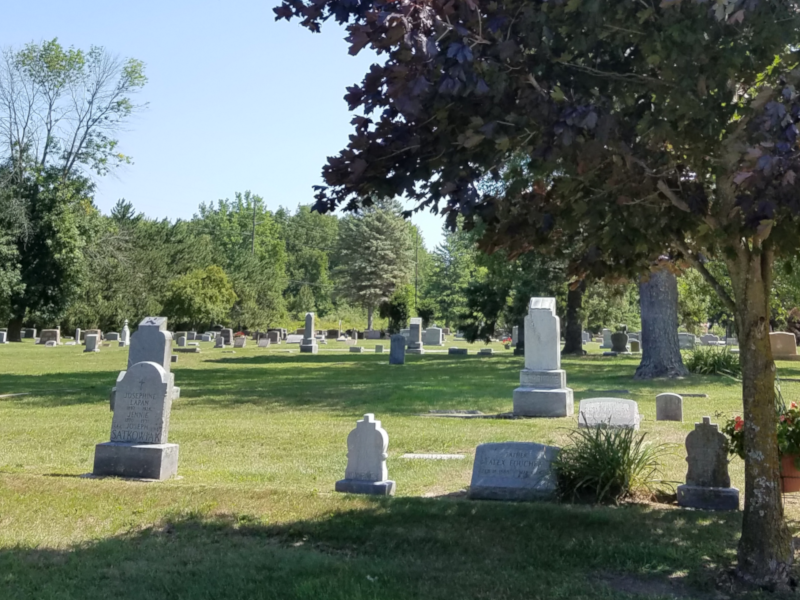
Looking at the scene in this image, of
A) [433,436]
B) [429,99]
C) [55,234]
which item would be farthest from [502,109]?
[55,234]

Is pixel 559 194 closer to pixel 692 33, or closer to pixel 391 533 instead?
pixel 692 33

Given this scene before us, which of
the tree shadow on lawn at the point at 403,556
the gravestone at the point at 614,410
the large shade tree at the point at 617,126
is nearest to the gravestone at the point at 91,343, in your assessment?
the gravestone at the point at 614,410

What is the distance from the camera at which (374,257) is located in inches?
3302

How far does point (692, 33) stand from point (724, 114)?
2.23ft

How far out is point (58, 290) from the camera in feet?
146

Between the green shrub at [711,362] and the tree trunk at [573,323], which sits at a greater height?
the tree trunk at [573,323]

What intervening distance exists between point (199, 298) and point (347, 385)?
38.4 m

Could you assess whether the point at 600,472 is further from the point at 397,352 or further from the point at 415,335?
the point at 415,335

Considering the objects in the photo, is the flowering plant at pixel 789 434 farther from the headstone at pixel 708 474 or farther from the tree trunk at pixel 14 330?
the tree trunk at pixel 14 330

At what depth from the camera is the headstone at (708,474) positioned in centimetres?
717

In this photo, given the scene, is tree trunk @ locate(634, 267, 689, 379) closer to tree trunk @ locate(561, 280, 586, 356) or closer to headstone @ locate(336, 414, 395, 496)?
tree trunk @ locate(561, 280, 586, 356)

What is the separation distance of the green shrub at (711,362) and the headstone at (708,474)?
1731 cm

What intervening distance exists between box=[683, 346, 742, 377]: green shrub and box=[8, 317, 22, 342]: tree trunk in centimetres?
4171

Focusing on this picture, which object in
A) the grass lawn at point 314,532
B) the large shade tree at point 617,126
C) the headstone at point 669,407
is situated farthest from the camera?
the headstone at point 669,407
